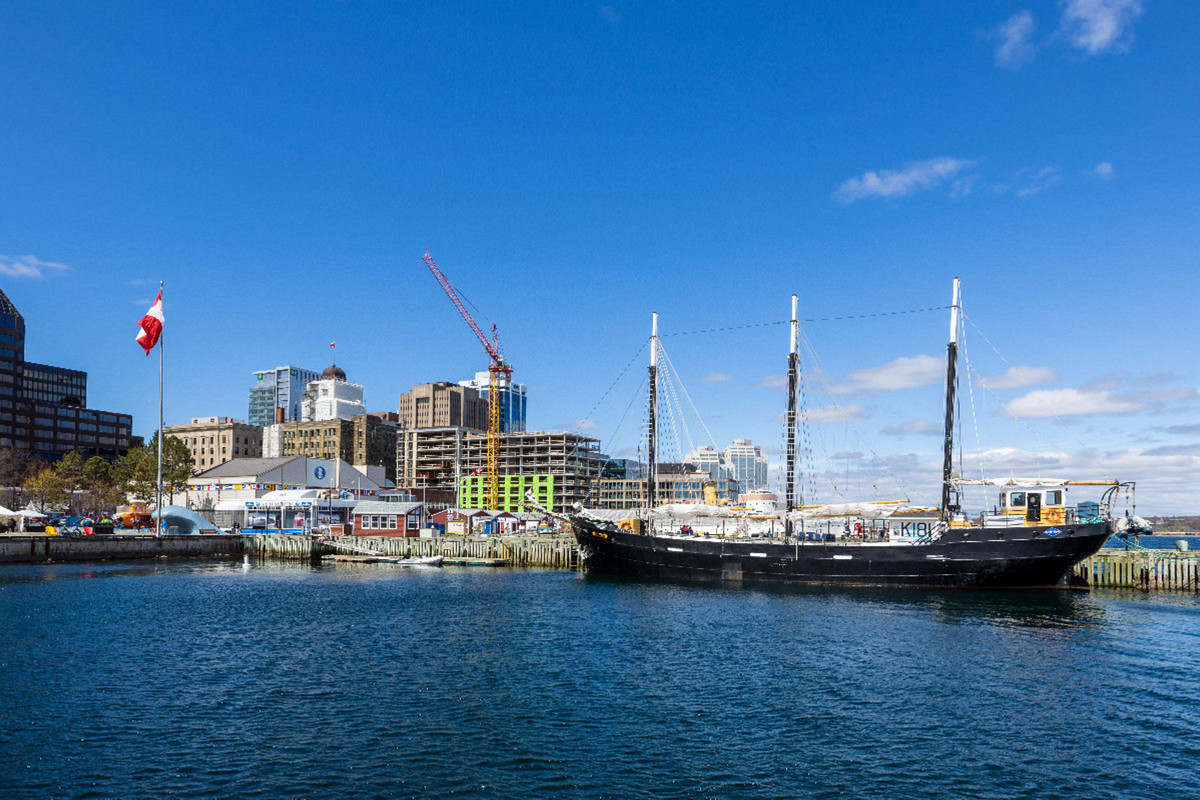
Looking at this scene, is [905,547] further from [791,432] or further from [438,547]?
[438,547]

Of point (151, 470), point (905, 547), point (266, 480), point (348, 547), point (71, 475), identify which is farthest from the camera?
point (266, 480)

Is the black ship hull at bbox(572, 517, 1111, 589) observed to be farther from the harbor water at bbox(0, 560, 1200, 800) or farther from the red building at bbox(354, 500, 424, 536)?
the red building at bbox(354, 500, 424, 536)

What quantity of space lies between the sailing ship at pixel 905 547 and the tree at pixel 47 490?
110506 millimetres

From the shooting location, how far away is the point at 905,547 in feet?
237

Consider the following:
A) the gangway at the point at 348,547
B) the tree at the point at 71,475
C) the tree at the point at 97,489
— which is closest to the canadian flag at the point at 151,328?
the gangway at the point at 348,547

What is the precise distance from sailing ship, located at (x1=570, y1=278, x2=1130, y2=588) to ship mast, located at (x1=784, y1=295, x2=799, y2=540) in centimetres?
11

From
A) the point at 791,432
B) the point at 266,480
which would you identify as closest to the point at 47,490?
the point at 266,480

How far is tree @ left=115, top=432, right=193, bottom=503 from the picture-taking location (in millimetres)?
150250

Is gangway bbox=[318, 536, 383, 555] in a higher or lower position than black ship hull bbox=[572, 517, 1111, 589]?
lower

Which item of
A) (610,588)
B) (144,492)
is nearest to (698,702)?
(610,588)

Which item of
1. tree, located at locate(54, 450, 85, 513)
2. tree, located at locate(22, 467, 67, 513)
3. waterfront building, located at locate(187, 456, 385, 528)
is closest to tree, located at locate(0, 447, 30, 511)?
tree, located at locate(22, 467, 67, 513)

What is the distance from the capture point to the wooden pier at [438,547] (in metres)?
102

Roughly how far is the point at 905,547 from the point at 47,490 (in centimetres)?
14767

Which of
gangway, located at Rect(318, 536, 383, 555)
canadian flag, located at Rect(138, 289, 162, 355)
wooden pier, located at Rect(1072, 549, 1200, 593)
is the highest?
canadian flag, located at Rect(138, 289, 162, 355)
